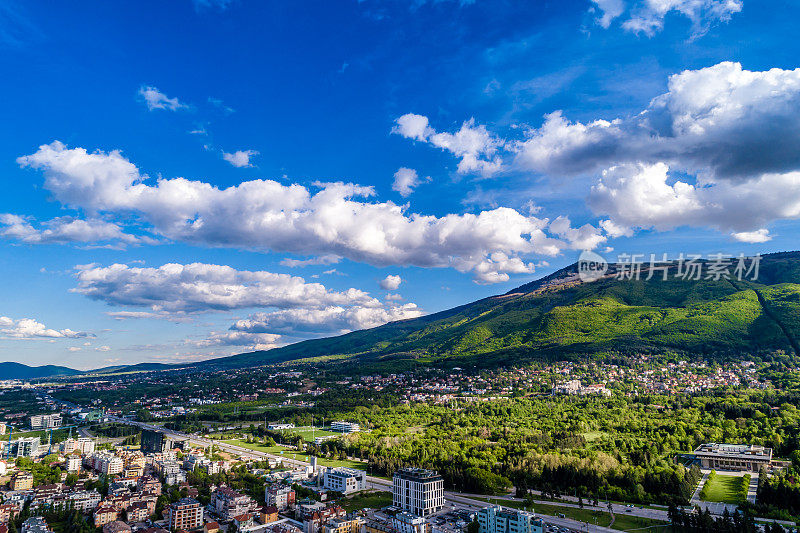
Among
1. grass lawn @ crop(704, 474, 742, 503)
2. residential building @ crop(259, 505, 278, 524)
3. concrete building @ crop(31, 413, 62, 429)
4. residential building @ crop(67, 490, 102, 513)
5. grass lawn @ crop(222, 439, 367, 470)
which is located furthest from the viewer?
concrete building @ crop(31, 413, 62, 429)

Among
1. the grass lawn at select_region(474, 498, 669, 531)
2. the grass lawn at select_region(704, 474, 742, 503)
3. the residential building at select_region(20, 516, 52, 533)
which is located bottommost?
the grass lawn at select_region(704, 474, 742, 503)

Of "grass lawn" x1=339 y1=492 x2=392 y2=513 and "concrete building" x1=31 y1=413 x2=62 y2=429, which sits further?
"concrete building" x1=31 y1=413 x2=62 y2=429

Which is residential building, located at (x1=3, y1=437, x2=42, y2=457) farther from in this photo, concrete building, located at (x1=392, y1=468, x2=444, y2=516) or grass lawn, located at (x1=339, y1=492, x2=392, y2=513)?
concrete building, located at (x1=392, y1=468, x2=444, y2=516)

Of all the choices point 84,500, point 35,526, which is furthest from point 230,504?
point 84,500

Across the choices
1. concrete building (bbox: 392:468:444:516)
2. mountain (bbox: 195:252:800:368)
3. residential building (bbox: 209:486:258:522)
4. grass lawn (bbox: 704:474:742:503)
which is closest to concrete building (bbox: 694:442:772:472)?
grass lawn (bbox: 704:474:742:503)

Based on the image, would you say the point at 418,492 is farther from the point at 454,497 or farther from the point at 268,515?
the point at 268,515

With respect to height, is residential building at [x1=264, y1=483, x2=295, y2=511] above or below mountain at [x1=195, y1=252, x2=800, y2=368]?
below

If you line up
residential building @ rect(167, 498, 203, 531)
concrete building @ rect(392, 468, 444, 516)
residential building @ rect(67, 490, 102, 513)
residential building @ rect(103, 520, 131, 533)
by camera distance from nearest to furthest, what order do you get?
residential building @ rect(103, 520, 131, 533), residential building @ rect(167, 498, 203, 531), concrete building @ rect(392, 468, 444, 516), residential building @ rect(67, 490, 102, 513)
